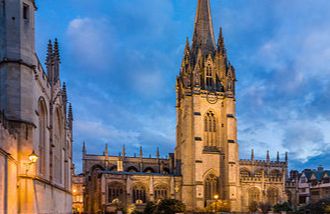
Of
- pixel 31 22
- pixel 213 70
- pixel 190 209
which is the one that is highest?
pixel 213 70

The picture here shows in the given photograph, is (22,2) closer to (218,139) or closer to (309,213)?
(309,213)

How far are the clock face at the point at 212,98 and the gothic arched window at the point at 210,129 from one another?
207cm

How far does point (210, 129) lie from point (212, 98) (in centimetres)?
576

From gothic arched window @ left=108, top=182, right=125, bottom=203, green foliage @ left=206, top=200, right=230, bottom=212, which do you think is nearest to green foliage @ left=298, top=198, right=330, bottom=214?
green foliage @ left=206, top=200, right=230, bottom=212

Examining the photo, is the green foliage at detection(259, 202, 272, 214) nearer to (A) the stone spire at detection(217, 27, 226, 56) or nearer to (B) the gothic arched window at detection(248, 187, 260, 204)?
(B) the gothic arched window at detection(248, 187, 260, 204)

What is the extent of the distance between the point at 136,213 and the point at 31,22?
98.6 ft

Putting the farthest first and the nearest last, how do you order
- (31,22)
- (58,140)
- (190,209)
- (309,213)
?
(190,209) → (309,213) → (58,140) → (31,22)

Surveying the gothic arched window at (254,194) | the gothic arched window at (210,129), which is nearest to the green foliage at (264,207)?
the gothic arched window at (254,194)

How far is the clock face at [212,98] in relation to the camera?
66.8m

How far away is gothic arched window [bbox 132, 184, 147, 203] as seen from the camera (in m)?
59.3

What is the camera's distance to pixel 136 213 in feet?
143

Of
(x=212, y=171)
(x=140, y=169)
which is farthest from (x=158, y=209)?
(x=140, y=169)

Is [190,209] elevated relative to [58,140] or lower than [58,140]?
lower

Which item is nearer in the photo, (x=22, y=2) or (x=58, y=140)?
(x=22, y=2)
